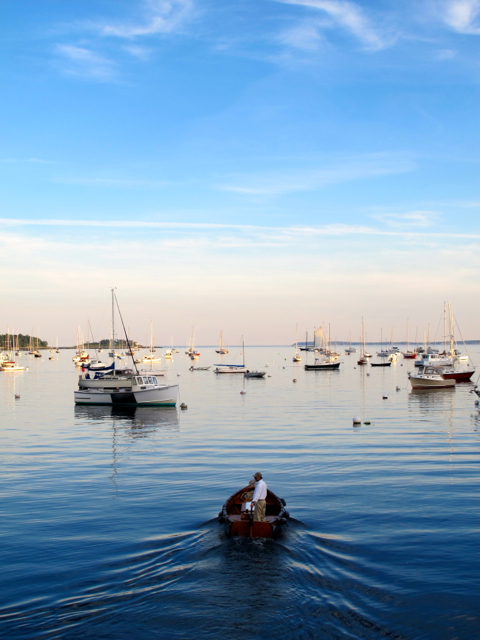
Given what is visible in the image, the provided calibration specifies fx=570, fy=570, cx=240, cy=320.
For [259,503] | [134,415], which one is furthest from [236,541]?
[134,415]

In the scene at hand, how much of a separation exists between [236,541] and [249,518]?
202 centimetres

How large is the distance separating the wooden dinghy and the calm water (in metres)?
0.46

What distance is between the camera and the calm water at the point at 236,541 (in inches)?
615

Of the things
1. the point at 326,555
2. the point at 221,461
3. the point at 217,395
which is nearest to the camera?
the point at 326,555

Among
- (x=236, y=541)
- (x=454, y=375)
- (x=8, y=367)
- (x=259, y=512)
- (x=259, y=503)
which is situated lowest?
(x=236, y=541)

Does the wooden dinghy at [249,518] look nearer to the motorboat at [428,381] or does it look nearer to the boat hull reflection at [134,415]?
the boat hull reflection at [134,415]

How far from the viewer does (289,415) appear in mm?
66000

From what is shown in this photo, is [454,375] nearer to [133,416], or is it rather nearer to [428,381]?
[428,381]

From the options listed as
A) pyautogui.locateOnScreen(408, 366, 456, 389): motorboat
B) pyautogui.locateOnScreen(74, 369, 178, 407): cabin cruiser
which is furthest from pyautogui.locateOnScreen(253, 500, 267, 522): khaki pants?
pyautogui.locateOnScreen(408, 366, 456, 389): motorboat

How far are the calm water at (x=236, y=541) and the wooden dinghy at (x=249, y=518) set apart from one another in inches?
18.3

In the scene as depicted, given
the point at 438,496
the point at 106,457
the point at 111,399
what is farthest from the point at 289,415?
the point at 438,496

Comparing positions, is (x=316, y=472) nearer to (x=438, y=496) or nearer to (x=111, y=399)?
(x=438, y=496)

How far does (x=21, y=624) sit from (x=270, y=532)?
31.1 ft

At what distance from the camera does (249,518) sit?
2333 centimetres
